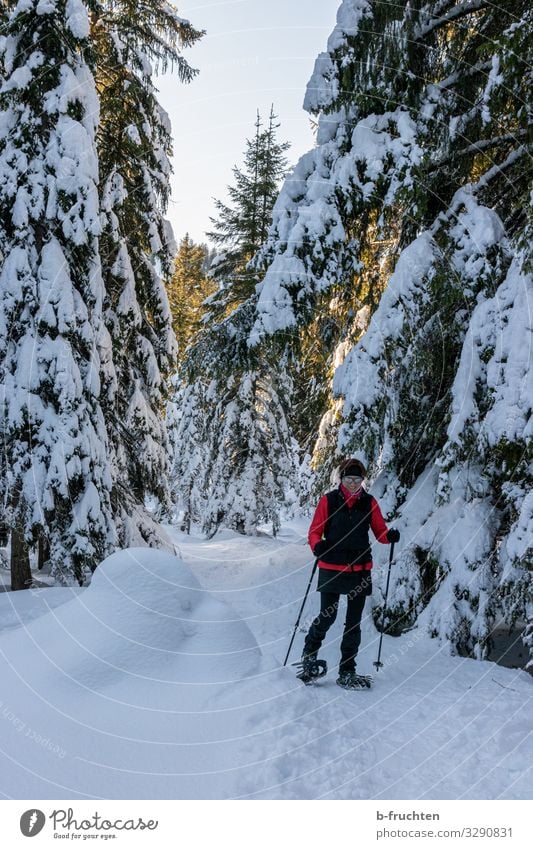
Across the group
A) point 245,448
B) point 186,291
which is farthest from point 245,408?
point 186,291

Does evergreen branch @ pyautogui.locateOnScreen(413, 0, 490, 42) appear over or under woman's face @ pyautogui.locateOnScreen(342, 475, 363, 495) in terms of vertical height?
over

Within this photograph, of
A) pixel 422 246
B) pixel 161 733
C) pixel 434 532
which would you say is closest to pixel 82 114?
pixel 422 246

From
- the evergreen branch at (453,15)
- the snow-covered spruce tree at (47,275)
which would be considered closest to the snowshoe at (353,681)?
the snow-covered spruce tree at (47,275)

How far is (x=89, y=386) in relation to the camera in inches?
368

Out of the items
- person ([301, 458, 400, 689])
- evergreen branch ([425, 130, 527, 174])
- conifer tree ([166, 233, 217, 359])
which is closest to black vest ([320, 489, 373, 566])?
person ([301, 458, 400, 689])

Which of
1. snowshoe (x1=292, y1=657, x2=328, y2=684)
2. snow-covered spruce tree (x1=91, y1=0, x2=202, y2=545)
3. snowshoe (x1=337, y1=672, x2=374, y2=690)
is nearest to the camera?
snowshoe (x1=337, y1=672, x2=374, y2=690)

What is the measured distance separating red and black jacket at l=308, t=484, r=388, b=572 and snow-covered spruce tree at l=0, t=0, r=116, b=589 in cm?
469

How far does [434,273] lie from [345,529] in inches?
124

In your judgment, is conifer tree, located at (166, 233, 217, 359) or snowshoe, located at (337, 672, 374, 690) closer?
snowshoe, located at (337, 672, 374, 690)

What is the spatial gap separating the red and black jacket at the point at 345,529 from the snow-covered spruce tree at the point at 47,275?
4.69 m

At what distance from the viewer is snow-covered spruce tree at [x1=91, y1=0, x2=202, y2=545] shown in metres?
10.9

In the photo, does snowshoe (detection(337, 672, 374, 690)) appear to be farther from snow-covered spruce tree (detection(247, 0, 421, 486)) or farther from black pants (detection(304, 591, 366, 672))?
snow-covered spruce tree (detection(247, 0, 421, 486))

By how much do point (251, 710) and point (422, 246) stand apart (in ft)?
17.3

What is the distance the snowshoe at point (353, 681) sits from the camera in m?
5.48
